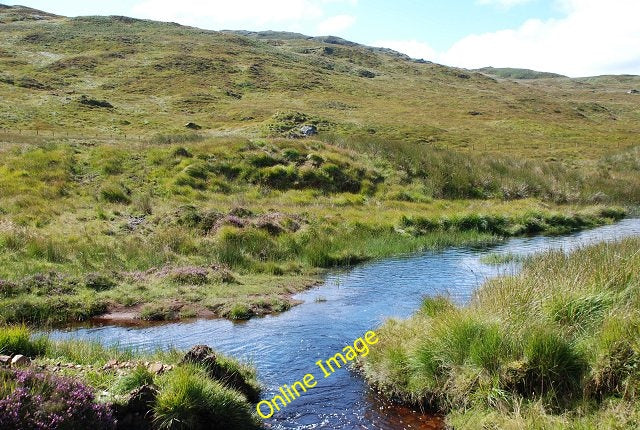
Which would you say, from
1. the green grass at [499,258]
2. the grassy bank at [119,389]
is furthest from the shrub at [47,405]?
the green grass at [499,258]

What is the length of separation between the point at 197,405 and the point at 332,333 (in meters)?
5.78

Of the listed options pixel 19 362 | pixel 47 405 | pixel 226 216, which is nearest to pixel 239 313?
pixel 19 362

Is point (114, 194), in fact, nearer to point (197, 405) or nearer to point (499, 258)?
point (499, 258)

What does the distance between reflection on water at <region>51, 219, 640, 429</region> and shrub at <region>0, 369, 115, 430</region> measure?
2.97 m

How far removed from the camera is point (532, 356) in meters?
8.77

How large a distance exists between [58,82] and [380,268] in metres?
90.3

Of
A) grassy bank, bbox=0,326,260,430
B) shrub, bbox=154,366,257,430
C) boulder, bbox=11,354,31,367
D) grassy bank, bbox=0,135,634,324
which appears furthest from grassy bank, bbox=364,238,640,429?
grassy bank, bbox=0,135,634,324

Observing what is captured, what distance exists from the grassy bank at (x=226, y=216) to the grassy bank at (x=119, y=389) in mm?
4827

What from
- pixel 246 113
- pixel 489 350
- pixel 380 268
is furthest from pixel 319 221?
pixel 246 113

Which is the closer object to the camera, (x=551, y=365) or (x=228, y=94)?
(x=551, y=365)

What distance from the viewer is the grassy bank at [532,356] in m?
7.99

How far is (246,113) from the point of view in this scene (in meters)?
78.6

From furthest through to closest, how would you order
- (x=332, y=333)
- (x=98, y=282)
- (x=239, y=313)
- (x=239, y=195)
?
1. (x=239, y=195)
2. (x=98, y=282)
3. (x=239, y=313)
4. (x=332, y=333)

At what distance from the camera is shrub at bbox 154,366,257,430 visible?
8109mm
